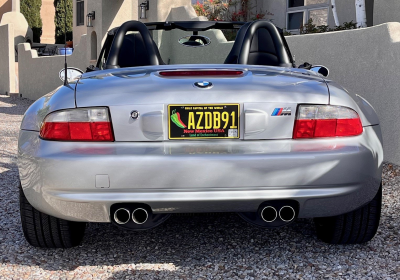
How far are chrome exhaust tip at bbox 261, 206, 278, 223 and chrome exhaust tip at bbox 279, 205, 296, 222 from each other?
32 mm

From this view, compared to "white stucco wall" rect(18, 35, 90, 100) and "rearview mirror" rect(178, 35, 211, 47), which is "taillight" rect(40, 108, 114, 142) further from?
"white stucco wall" rect(18, 35, 90, 100)

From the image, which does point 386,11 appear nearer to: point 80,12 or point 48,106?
point 48,106

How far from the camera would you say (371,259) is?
3.61m

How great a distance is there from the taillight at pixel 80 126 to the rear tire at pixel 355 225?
1.51 m

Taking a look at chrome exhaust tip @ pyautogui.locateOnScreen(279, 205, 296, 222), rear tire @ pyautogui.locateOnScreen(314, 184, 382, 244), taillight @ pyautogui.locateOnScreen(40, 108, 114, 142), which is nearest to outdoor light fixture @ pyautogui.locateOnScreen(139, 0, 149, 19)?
rear tire @ pyautogui.locateOnScreen(314, 184, 382, 244)

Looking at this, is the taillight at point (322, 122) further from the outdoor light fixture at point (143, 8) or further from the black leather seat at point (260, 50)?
the outdoor light fixture at point (143, 8)

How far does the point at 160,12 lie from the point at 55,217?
11645mm

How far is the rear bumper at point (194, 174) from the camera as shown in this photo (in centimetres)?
300

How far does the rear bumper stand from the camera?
300cm

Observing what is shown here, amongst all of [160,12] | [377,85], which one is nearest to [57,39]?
[160,12]

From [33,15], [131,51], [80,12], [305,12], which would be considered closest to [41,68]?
[80,12]

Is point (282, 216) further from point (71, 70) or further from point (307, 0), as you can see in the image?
point (307, 0)

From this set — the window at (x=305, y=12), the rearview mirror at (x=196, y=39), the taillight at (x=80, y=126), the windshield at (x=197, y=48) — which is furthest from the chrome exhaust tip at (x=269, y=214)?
the window at (x=305, y=12)

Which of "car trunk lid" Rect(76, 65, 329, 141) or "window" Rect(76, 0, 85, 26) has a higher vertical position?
"window" Rect(76, 0, 85, 26)
